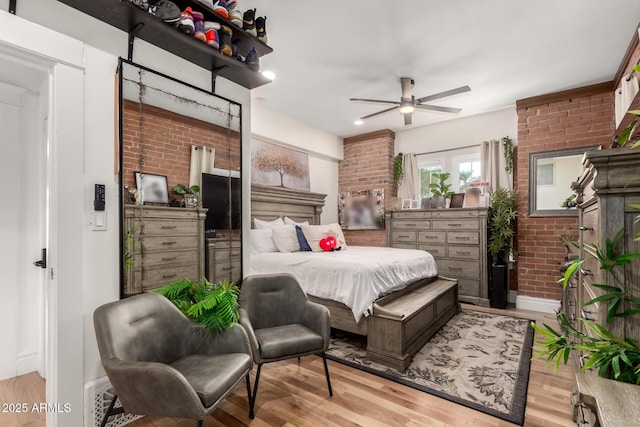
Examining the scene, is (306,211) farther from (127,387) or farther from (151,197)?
(127,387)

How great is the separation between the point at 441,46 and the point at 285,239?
9.12 ft

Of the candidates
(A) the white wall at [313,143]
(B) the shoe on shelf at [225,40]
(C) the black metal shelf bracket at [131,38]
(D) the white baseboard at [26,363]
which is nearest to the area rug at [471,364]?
(D) the white baseboard at [26,363]

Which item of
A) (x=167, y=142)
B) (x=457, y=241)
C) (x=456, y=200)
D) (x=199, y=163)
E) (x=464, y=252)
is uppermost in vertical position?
(x=167, y=142)

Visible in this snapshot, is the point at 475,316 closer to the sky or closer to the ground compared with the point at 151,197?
closer to the ground

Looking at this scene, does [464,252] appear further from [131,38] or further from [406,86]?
[131,38]

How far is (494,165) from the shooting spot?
4.69m

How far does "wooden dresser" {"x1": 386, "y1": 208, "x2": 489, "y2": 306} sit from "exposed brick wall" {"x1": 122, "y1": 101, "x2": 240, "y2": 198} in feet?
11.2

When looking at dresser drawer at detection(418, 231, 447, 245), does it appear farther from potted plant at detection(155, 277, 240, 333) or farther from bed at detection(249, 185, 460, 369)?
potted plant at detection(155, 277, 240, 333)

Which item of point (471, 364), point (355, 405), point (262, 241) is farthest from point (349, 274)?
point (262, 241)

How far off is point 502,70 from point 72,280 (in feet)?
14.4

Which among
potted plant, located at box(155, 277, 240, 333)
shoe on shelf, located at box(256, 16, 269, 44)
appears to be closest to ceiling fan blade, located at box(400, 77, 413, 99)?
shoe on shelf, located at box(256, 16, 269, 44)

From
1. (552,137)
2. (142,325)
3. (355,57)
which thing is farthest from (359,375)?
(552,137)

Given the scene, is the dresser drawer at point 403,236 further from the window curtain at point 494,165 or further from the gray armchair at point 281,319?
the gray armchair at point 281,319

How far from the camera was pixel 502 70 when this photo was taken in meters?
3.47
